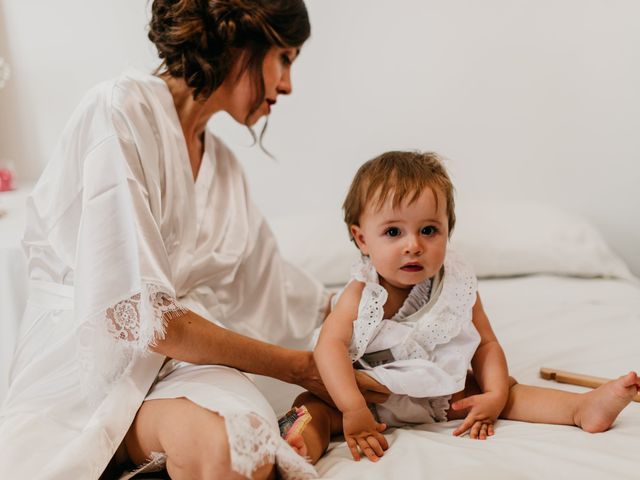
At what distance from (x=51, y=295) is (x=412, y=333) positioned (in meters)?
0.71

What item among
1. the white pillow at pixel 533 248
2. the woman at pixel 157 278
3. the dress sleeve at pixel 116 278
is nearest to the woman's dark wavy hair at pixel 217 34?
the woman at pixel 157 278

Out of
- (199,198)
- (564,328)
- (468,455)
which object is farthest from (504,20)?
(468,455)

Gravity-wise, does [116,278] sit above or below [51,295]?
above

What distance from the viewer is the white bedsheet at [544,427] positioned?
3.75 feet

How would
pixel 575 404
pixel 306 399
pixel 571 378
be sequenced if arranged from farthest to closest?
pixel 571 378, pixel 306 399, pixel 575 404

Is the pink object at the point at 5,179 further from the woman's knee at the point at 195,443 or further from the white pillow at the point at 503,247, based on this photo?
the woman's knee at the point at 195,443

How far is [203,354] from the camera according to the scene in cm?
134

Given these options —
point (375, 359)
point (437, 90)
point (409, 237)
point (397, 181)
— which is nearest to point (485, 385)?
point (375, 359)

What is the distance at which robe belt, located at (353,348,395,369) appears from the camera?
146cm

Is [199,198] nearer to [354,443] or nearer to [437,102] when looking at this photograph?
[354,443]

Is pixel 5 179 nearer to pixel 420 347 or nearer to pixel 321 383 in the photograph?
pixel 321 383

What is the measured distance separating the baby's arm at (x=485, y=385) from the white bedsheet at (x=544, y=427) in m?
0.03

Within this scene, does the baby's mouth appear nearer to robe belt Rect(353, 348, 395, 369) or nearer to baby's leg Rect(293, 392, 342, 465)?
robe belt Rect(353, 348, 395, 369)

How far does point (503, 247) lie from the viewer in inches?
90.9
